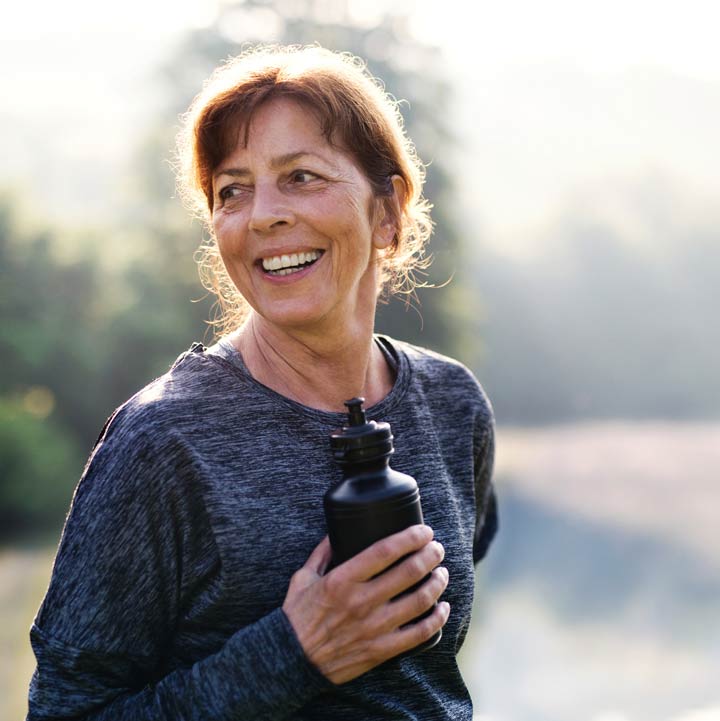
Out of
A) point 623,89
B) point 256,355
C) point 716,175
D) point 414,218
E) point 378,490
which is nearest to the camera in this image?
point 378,490

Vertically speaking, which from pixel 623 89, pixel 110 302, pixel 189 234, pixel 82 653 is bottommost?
pixel 82 653

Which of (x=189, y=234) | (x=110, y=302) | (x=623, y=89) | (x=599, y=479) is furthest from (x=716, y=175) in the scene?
(x=110, y=302)

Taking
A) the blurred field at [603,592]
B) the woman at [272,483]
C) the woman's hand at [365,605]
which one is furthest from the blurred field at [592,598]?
the woman's hand at [365,605]

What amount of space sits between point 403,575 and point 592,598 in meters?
7.56

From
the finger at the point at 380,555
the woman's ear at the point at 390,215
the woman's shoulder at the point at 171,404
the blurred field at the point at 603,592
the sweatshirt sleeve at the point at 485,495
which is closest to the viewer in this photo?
the finger at the point at 380,555

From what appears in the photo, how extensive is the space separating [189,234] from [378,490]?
13.6 meters

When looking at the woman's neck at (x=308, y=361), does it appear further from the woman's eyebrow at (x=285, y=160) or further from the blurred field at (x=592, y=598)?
the blurred field at (x=592, y=598)

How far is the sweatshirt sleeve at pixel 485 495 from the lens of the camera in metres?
1.99

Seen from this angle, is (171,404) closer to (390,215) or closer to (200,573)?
(200,573)

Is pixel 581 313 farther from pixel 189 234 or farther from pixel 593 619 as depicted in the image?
pixel 593 619

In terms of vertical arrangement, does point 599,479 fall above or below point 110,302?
below

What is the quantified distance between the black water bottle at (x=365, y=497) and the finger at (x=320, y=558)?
0.12 feet

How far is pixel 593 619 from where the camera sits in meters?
7.79

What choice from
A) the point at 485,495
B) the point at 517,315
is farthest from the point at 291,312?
the point at 517,315
